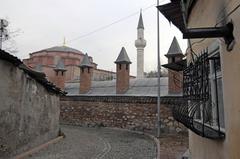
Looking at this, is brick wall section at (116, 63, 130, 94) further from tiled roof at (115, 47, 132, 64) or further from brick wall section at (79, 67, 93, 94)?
brick wall section at (79, 67, 93, 94)

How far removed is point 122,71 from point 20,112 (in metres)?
10.6

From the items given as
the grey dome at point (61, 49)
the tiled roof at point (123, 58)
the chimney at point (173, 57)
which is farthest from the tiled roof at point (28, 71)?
the grey dome at point (61, 49)

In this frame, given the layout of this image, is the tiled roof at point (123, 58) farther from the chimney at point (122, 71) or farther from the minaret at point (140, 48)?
the minaret at point (140, 48)

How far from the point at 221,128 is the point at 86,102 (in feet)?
53.5

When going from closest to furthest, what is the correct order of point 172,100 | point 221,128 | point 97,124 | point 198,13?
point 221,128
point 198,13
point 172,100
point 97,124

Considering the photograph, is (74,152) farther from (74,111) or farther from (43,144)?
(74,111)

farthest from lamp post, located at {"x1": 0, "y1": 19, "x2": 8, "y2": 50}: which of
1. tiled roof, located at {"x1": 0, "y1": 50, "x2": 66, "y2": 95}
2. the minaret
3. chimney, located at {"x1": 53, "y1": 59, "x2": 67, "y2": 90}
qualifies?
the minaret

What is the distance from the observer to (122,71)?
703 inches

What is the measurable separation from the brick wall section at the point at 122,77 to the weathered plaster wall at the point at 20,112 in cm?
735

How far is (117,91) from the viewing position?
18.0 meters

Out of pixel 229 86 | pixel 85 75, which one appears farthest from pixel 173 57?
pixel 229 86

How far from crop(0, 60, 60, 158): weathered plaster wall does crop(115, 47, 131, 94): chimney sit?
24.2 feet

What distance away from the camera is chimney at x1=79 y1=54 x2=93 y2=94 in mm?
20000

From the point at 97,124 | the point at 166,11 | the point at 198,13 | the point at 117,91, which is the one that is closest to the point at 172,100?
the point at 117,91
